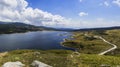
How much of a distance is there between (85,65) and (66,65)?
466cm

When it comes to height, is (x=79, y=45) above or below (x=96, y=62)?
below

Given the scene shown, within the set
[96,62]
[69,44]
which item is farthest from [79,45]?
→ [96,62]

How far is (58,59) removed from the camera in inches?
1481

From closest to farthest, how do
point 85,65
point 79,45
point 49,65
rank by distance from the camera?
point 49,65
point 85,65
point 79,45

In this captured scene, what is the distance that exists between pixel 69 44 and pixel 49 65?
159 m

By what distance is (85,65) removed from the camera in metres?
36.5

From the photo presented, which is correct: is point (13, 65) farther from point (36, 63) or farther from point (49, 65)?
point (49, 65)

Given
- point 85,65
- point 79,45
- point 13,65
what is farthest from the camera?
point 79,45

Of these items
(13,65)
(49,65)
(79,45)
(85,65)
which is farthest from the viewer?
(79,45)

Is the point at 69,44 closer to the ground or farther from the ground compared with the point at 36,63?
closer to the ground

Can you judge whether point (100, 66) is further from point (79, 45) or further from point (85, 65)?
point (79, 45)

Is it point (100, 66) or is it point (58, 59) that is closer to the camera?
point (100, 66)

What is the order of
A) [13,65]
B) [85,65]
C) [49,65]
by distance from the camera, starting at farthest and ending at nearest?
[85,65] < [49,65] < [13,65]

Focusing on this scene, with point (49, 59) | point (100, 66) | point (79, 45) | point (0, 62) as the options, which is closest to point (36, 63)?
point (49, 59)
